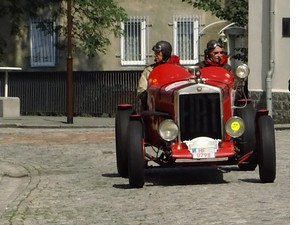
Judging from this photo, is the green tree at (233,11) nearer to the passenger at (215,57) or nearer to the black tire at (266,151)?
the passenger at (215,57)

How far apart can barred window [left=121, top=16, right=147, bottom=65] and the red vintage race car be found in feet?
82.9

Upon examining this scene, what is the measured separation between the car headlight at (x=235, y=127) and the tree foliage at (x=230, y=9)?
810 inches

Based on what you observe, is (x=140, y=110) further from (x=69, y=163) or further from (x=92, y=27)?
(x=92, y=27)

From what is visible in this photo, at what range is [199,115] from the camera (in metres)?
12.0

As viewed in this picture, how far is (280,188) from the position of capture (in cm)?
1158

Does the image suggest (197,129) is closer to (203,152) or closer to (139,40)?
(203,152)

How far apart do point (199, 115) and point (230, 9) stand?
21110 mm

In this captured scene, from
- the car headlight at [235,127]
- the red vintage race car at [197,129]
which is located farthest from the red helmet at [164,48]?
the car headlight at [235,127]

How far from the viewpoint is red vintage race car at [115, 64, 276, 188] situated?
466 inches

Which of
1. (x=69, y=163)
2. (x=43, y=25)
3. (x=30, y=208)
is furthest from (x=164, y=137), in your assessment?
(x=43, y=25)

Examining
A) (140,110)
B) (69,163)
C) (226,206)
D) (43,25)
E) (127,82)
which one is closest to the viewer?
(226,206)

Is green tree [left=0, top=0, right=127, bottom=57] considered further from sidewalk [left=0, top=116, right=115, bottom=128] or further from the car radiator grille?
the car radiator grille

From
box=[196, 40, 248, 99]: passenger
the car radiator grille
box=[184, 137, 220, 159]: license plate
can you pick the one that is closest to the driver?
box=[196, 40, 248, 99]: passenger

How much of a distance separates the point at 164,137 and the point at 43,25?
2599cm
